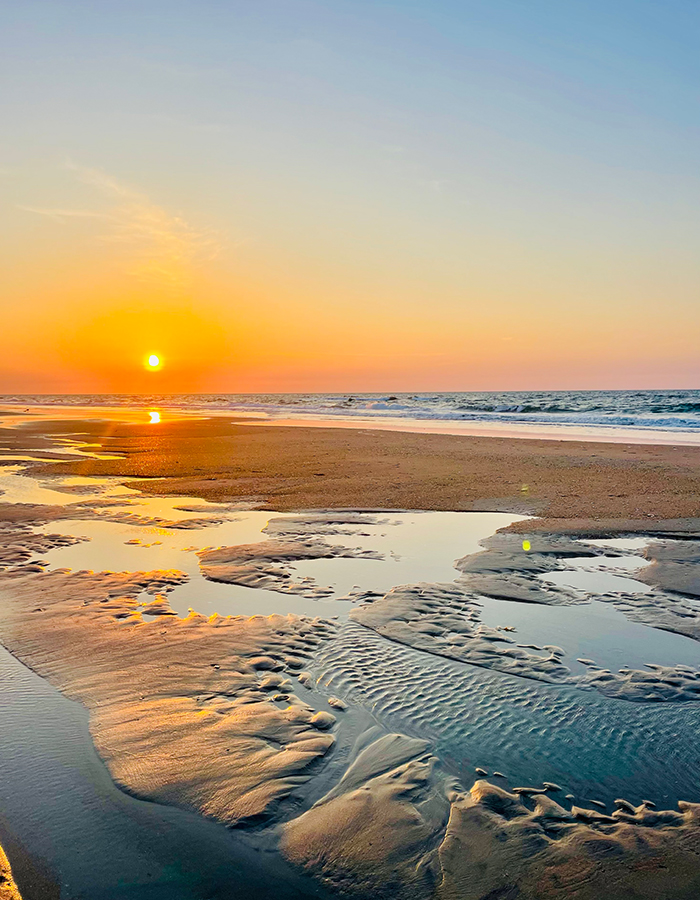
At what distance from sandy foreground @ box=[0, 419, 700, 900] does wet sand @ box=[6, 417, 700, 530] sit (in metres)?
1.04

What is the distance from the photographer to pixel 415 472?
15719mm

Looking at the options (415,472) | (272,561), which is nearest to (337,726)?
(272,561)

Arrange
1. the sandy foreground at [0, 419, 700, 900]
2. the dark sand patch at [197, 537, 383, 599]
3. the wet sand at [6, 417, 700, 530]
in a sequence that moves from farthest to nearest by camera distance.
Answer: the wet sand at [6, 417, 700, 530] → the dark sand patch at [197, 537, 383, 599] → the sandy foreground at [0, 419, 700, 900]

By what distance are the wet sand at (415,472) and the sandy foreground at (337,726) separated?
104cm

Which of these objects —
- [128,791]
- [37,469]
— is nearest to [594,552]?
[128,791]

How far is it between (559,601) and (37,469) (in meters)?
14.3

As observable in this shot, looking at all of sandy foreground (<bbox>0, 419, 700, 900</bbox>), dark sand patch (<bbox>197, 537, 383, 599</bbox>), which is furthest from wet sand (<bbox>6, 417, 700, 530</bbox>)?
dark sand patch (<bbox>197, 537, 383, 599</bbox>)

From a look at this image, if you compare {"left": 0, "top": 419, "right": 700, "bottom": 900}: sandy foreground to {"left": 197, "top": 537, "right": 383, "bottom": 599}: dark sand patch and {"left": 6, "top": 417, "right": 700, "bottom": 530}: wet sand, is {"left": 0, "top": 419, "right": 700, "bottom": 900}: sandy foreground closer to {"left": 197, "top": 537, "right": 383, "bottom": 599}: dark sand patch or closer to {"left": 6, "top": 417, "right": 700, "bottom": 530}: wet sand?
{"left": 197, "top": 537, "right": 383, "bottom": 599}: dark sand patch

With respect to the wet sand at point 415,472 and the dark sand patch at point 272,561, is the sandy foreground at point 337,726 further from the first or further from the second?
the wet sand at point 415,472

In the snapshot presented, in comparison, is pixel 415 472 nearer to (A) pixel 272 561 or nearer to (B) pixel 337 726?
(A) pixel 272 561

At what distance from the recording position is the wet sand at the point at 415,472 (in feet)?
38.8

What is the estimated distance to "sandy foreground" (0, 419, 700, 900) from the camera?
288cm

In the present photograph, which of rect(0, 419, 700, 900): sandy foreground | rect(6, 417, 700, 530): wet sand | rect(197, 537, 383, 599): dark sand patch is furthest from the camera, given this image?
rect(6, 417, 700, 530): wet sand

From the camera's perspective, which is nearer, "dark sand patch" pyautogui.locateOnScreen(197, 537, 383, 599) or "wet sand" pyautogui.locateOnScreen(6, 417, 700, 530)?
"dark sand patch" pyautogui.locateOnScreen(197, 537, 383, 599)
